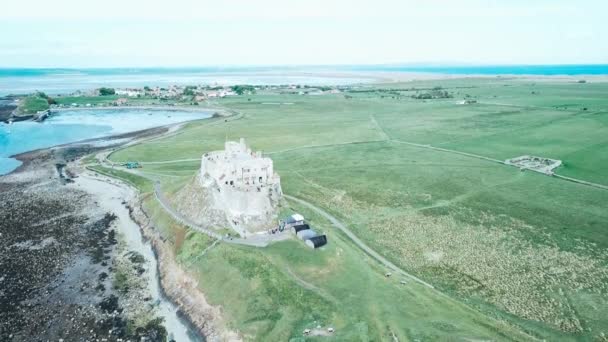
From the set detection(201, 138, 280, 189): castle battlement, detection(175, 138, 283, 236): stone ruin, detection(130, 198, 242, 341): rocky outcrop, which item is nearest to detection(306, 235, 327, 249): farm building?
detection(175, 138, 283, 236): stone ruin

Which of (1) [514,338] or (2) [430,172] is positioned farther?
(2) [430,172]

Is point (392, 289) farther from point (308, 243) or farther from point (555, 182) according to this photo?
point (555, 182)

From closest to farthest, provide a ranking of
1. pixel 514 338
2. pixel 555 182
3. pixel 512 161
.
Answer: pixel 514 338 → pixel 555 182 → pixel 512 161

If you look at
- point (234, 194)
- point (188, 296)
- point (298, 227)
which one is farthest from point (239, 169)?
point (188, 296)

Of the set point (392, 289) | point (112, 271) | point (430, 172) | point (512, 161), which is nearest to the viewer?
point (392, 289)

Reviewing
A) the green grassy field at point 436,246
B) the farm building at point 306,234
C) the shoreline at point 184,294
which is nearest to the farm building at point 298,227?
the farm building at point 306,234

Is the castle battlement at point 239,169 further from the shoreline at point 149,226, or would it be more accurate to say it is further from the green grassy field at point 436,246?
the shoreline at point 149,226

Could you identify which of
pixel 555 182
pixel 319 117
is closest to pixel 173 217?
pixel 555 182
